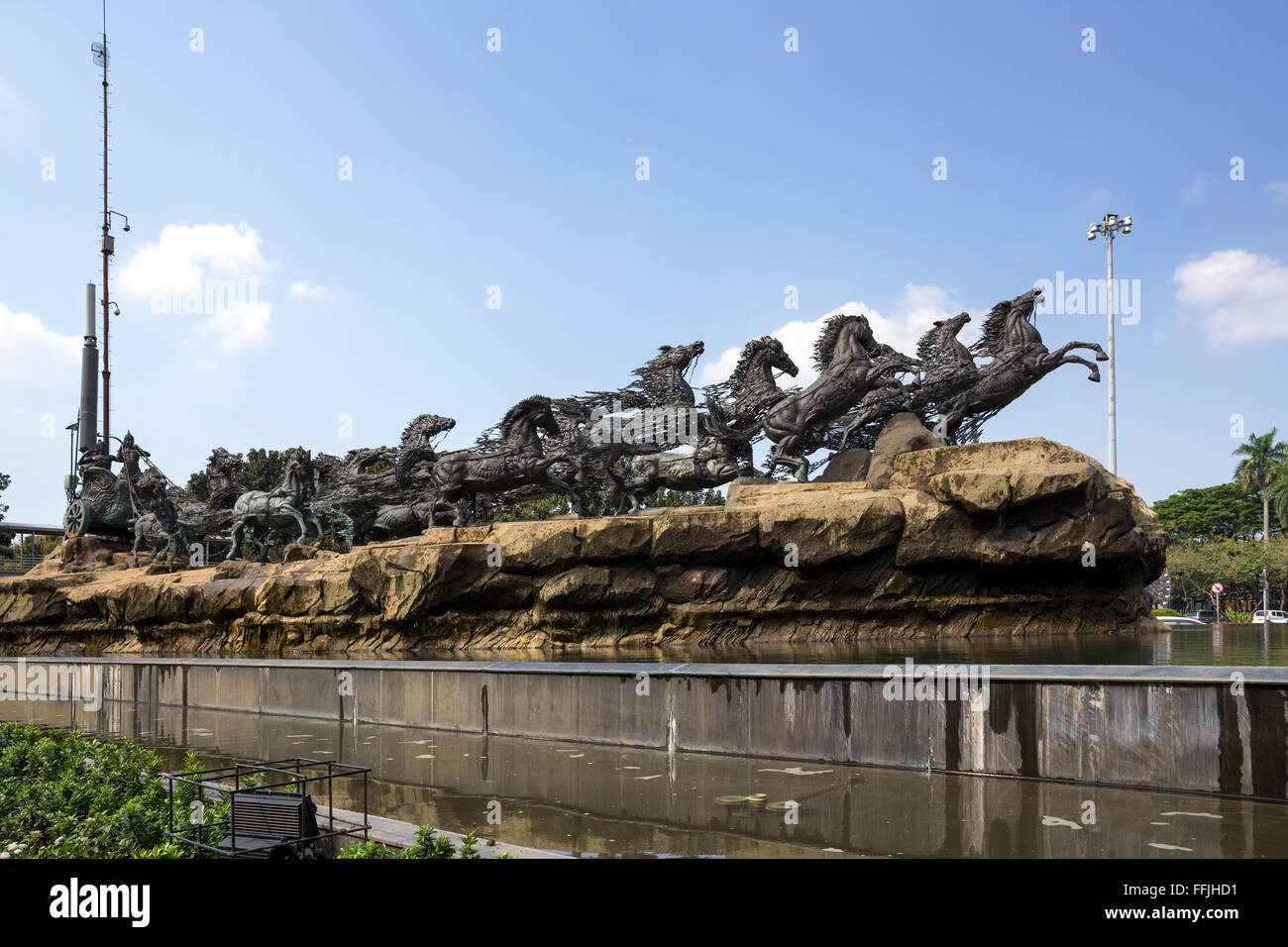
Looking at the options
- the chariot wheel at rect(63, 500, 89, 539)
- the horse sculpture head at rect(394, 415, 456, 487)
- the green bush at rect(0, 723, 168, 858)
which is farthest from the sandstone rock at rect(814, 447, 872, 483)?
the chariot wheel at rect(63, 500, 89, 539)

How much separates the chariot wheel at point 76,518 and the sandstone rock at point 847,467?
25.4 m

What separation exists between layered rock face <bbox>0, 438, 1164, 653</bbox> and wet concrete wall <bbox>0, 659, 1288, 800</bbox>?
9.04 meters

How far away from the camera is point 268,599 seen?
2233 cm

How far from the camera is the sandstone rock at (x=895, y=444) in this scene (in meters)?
20.5

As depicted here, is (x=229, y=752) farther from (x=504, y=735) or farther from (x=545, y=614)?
(x=545, y=614)

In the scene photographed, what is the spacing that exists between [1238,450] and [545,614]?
185 feet

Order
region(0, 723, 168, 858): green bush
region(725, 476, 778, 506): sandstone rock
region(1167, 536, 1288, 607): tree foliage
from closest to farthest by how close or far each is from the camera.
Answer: region(0, 723, 168, 858): green bush < region(725, 476, 778, 506): sandstone rock < region(1167, 536, 1288, 607): tree foliage

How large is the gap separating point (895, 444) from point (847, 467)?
2327 millimetres

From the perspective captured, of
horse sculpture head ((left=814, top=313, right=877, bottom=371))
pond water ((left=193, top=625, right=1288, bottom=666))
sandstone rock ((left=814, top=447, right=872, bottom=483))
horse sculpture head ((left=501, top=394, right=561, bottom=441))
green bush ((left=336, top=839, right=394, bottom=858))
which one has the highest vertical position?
horse sculpture head ((left=814, top=313, right=877, bottom=371))

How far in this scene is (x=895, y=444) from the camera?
70.0 feet

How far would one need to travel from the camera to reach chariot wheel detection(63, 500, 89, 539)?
32.5 meters

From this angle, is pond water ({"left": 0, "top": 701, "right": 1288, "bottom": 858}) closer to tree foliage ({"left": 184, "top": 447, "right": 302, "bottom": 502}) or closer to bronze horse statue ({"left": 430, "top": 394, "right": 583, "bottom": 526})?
bronze horse statue ({"left": 430, "top": 394, "right": 583, "bottom": 526})

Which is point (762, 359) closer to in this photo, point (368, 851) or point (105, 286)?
point (368, 851)
